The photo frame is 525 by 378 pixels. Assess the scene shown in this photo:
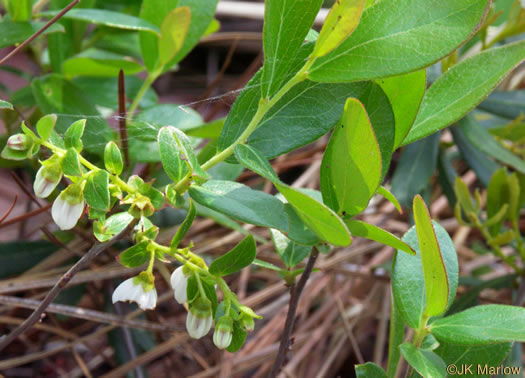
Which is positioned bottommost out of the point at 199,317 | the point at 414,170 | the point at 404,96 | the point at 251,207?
the point at 414,170

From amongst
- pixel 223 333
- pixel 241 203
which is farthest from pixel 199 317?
pixel 241 203

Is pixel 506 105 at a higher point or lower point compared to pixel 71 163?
lower

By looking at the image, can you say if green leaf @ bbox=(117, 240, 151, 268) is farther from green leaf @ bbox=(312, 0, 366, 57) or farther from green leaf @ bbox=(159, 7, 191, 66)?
green leaf @ bbox=(159, 7, 191, 66)

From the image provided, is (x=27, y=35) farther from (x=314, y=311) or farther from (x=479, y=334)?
(x=314, y=311)

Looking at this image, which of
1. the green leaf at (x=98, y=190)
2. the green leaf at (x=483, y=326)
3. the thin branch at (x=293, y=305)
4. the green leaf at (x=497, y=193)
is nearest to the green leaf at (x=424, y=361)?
the green leaf at (x=483, y=326)

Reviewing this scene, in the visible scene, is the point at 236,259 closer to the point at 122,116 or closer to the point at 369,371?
the point at 369,371

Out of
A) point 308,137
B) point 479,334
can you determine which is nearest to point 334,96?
point 308,137

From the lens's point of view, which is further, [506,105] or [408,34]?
[506,105]
